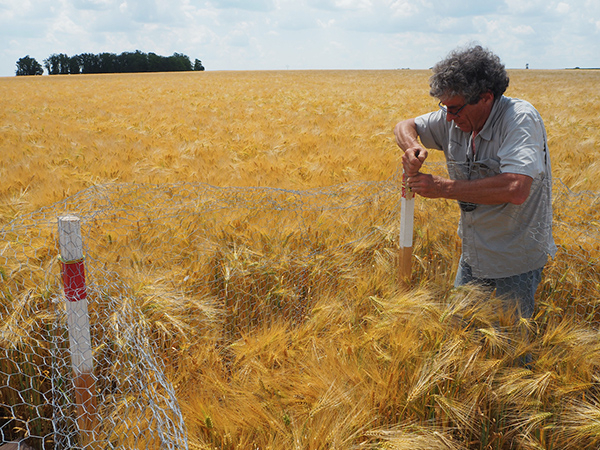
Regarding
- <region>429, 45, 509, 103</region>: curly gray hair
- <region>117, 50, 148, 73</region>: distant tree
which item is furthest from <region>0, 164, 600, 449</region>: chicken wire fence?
<region>117, 50, 148, 73</region>: distant tree

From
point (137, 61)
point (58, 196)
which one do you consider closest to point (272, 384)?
point (58, 196)

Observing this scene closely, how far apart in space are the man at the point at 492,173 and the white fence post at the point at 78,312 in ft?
4.84

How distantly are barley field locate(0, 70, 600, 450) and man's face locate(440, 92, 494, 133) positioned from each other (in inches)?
33.9

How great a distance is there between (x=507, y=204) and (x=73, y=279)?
1893 millimetres

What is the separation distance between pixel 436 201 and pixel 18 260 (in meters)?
2.86

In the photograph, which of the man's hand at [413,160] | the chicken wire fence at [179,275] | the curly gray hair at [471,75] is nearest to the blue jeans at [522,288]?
the chicken wire fence at [179,275]

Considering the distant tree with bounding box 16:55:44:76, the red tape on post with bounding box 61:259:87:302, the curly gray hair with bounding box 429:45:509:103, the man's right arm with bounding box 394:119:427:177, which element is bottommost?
the red tape on post with bounding box 61:259:87:302

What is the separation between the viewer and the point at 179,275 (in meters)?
2.34

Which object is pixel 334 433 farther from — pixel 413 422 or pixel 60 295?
pixel 60 295

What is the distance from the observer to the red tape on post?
4.65ft

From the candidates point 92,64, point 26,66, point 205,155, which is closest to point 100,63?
point 92,64

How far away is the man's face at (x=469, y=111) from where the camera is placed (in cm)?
206

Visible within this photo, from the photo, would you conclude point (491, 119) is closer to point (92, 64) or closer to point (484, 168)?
point (484, 168)

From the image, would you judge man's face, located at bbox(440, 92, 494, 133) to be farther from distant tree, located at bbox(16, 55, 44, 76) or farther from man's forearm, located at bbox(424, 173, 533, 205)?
distant tree, located at bbox(16, 55, 44, 76)
